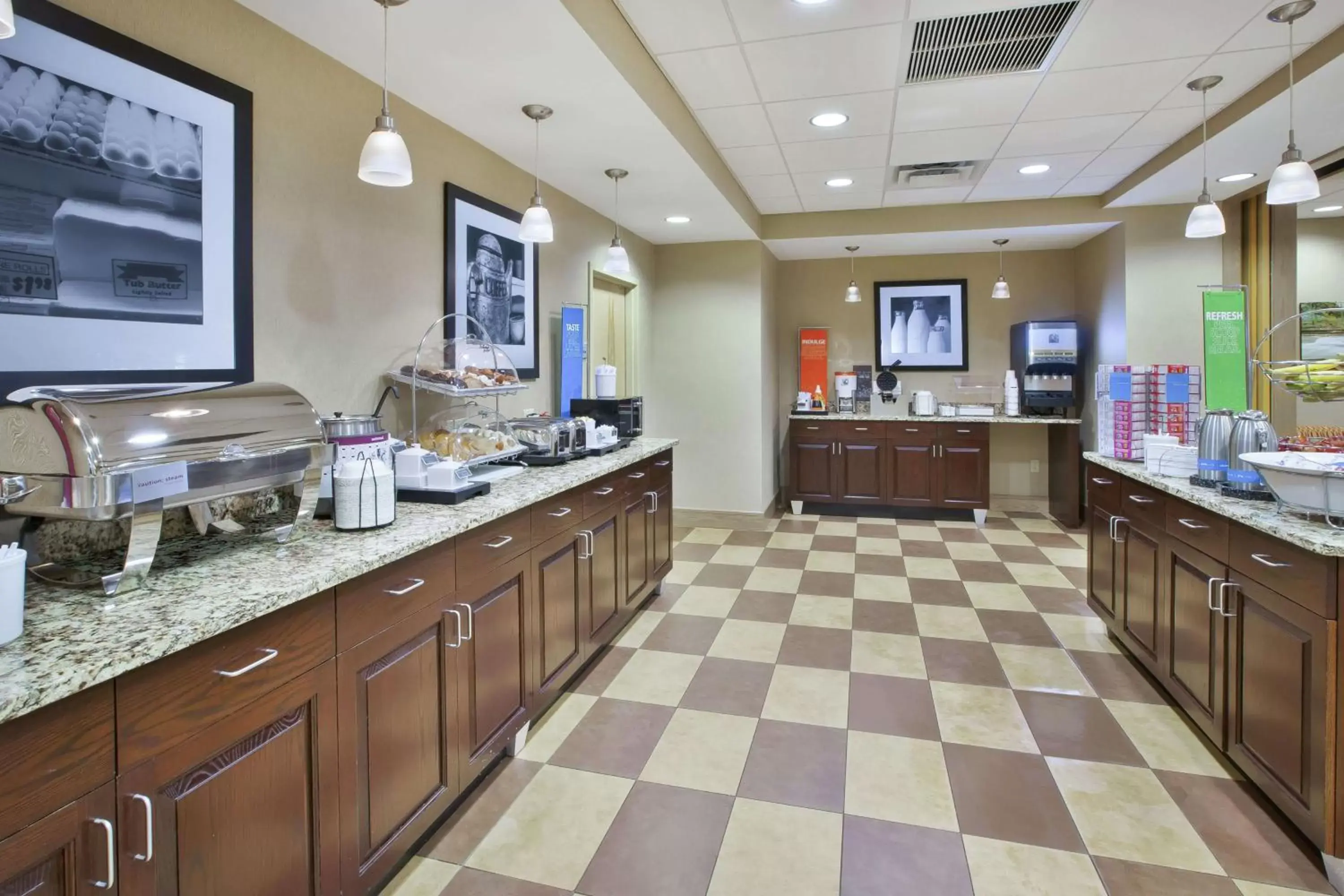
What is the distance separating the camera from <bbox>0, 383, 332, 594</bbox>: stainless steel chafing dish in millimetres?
1215

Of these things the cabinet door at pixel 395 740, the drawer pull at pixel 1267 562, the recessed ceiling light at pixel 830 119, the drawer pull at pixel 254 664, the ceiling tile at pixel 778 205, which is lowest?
the cabinet door at pixel 395 740

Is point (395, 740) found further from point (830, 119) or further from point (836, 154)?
point (836, 154)

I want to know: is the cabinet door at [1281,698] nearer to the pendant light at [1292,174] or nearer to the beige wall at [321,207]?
the pendant light at [1292,174]

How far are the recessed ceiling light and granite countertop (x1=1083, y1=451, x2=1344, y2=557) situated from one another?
2.25 m

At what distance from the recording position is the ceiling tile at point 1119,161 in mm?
4266

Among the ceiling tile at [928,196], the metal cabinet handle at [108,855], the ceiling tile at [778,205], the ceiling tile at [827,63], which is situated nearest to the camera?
the metal cabinet handle at [108,855]

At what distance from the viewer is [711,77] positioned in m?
3.22

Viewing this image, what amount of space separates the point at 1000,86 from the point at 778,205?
8.02 feet

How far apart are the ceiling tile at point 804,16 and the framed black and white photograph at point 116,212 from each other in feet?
5.26

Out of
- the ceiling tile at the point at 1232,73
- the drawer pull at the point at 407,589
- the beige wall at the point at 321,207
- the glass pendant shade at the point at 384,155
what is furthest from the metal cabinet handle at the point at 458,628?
the ceiling tile at the point at 1232,73

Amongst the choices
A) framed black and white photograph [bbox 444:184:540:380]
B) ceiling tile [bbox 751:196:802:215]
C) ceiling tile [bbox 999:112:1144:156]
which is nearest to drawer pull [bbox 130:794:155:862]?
framed black and white photograph [bbox 444:184:540:380]

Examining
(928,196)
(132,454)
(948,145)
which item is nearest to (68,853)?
(132,454)

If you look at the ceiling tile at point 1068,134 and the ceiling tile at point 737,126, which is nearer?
the ceiling tile at point 737,126

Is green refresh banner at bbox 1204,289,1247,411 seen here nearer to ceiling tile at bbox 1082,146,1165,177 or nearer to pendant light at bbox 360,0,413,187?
ceiling tile at bbox 1082,146,1165,177
